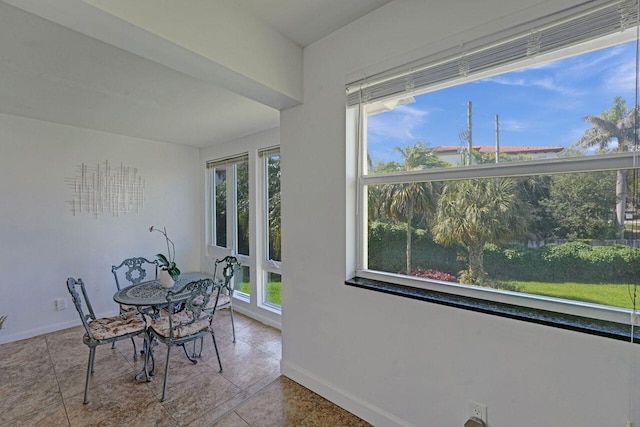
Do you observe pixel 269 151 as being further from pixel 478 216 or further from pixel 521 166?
pixel 521 166

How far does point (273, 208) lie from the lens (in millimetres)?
3449

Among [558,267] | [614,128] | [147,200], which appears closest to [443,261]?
[558,267]

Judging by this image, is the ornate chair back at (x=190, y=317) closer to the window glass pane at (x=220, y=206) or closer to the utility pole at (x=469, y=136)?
the window glass pane at (x=220, y=206)

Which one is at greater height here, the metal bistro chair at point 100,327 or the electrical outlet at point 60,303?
the metal bistro chair at point 100,327

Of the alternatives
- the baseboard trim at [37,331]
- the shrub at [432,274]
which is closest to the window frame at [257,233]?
the baseboard trim at [37,331]

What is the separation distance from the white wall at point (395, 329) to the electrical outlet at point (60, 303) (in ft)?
9.26

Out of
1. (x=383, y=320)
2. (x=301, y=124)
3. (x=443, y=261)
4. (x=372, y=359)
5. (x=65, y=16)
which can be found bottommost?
(x=372, y=359)

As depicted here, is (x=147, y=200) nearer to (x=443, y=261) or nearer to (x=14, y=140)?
(x=14, y=140)

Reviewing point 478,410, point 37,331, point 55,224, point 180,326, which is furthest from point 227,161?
point 478,410

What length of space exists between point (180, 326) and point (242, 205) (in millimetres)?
1919

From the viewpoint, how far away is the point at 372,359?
1717 mm

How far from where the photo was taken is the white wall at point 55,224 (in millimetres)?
2898

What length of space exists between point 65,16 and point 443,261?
6.75 ft

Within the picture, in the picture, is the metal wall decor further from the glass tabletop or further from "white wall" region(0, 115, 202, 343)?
the glass tabletop
